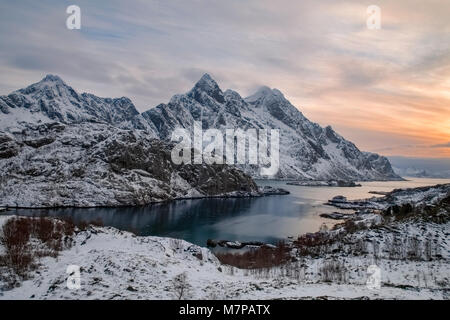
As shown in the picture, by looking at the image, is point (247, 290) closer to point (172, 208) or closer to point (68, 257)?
point (68, 257)

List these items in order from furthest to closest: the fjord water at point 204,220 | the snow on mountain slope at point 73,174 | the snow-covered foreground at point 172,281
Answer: the snow on mountain slope at point 73,174, the fjord water at point 204,220, the snow-covered foreground at point 172,281

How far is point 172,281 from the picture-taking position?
71.6 ft

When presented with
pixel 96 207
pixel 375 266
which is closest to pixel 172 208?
pixel 96 207

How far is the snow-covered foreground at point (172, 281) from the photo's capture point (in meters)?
17.9

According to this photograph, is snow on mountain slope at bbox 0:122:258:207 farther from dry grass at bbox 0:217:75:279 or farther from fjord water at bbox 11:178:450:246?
dry grass at bbox 0:217:75:279

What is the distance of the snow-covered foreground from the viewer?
58.7ft
